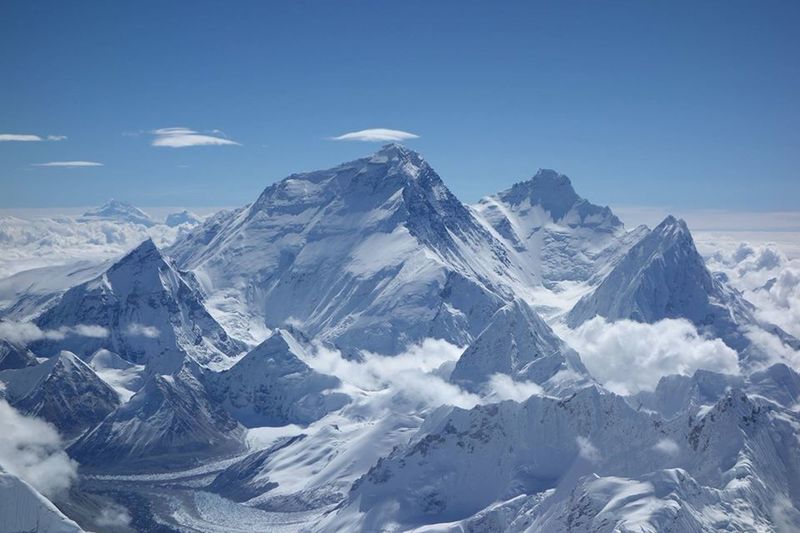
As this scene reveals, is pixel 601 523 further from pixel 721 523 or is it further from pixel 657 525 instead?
pixel 721 523

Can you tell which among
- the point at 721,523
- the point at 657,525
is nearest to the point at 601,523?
the point at 657,525
